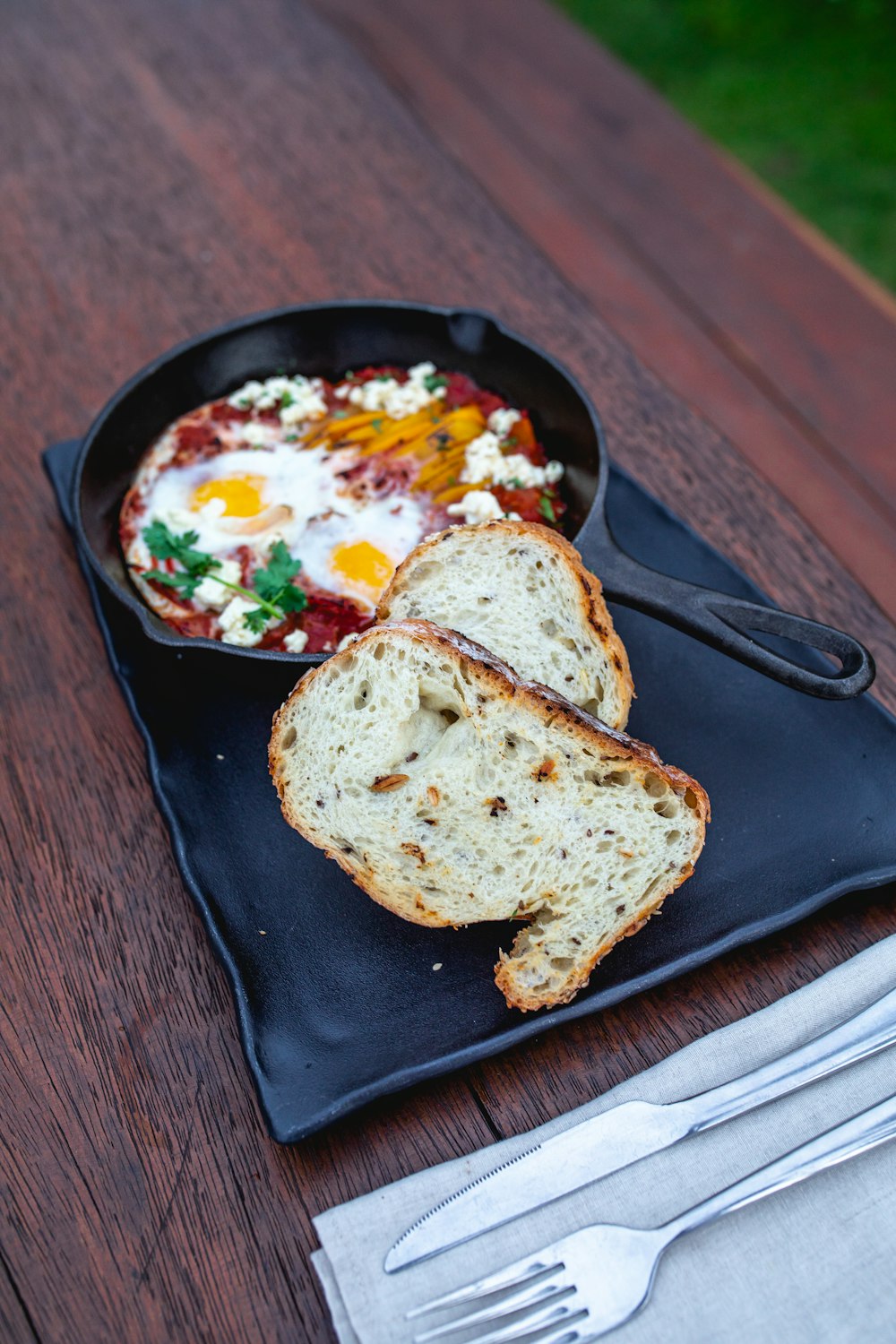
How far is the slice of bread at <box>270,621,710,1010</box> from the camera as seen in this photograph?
212 cm

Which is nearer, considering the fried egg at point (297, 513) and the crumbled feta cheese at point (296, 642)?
the crumbled feta cheese at point (296, 642)

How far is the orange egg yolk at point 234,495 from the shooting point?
2.82 meters

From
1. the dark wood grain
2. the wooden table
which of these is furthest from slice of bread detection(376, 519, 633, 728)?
the dark wood grain

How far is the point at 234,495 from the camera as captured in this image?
2.85m

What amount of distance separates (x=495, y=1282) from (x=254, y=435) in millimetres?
2133

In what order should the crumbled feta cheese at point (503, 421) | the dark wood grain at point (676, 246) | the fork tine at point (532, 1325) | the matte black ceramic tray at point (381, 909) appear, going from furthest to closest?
the dark wood grain at point (676, 246)
the crumbled feta cheese at point (503, 421)
the matte black ceramic tray at point (381, 909)
the fork tine at point (532, 1325)

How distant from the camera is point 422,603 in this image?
238 cm

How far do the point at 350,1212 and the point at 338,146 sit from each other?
411 cm

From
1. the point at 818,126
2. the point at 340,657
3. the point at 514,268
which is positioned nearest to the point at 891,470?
the point at 514,268

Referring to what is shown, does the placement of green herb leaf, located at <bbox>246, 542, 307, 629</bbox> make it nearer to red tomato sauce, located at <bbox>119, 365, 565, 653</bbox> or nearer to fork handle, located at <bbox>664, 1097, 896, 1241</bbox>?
red tomato sauce, located at <bbox>119, 365, 565, 653</bbox>

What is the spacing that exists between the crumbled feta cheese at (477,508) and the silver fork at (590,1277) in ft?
5.12

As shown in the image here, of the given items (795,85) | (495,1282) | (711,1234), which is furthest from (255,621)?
(795,85)

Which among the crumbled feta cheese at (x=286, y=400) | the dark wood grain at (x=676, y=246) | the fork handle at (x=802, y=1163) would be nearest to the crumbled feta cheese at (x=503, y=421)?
the crumbled feta cheese at (x=286, y=400)

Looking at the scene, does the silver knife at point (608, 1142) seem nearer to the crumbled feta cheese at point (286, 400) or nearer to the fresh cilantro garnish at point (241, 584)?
the fresh cilantro garnish at point (241, 584)
